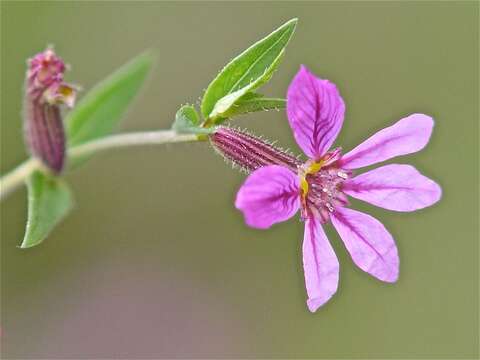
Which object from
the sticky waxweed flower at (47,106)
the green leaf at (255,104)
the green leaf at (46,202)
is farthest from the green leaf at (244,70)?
the green leaf at (46,202)

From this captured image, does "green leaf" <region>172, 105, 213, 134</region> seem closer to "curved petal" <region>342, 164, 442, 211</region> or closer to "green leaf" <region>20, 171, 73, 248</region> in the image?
"curved petal" <region>342, 164, 442, 211</region>

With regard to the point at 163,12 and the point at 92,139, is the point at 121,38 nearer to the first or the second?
the point at 163,12

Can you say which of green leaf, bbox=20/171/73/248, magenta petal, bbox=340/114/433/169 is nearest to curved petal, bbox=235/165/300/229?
magenta petal, bbox=340/114/433/169

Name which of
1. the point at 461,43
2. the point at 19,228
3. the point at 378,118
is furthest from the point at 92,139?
the point at 461,43

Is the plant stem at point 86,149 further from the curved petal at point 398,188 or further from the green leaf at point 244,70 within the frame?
the curved petal at point 398,188

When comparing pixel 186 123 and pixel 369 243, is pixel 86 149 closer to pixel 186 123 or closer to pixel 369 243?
pixel 186 123

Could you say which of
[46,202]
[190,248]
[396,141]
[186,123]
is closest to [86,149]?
[46,202]
